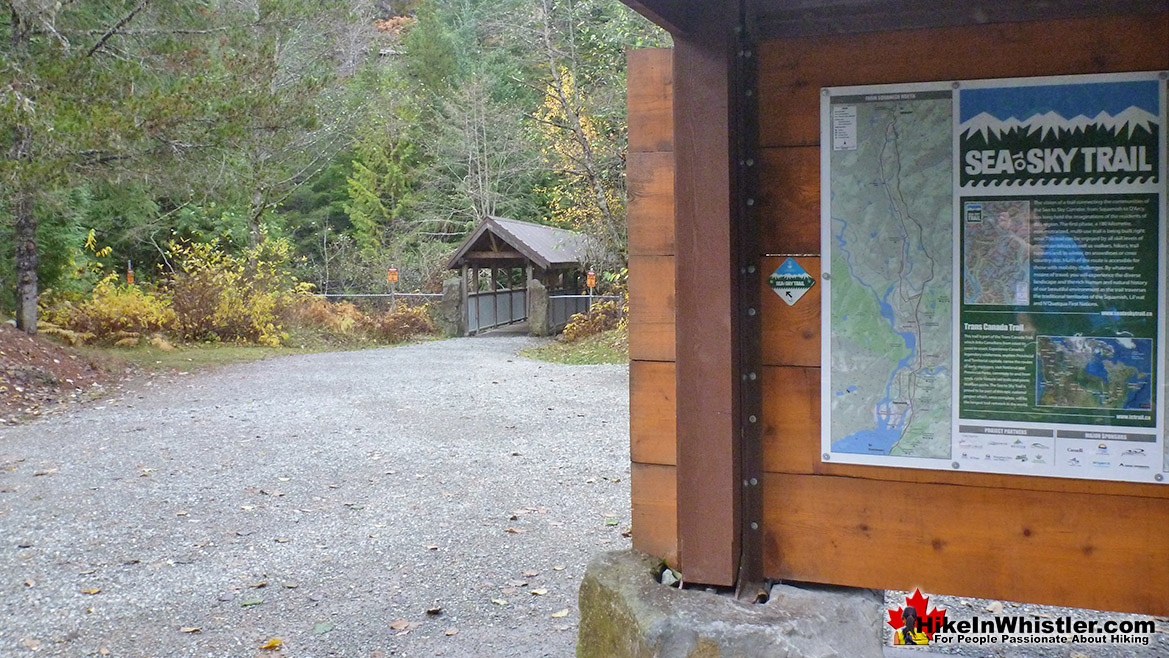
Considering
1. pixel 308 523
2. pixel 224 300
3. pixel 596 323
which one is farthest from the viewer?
pixel 596 323

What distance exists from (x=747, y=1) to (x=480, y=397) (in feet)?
27.2

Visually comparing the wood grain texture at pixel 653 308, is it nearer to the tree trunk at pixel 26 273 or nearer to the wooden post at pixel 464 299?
the tree trunk at pixel 26 273

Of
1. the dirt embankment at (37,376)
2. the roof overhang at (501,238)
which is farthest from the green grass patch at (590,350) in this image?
the dirt embankment at (37,376)

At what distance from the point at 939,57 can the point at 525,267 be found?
20660mm

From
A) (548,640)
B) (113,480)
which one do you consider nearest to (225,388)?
(113,480)

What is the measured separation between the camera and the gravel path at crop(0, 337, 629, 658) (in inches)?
151

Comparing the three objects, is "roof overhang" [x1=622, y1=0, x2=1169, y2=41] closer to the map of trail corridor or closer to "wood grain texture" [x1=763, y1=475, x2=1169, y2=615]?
the map of trail corridor

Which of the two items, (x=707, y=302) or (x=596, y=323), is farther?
(x=596, y=323)

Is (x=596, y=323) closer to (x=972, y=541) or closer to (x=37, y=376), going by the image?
(x=37, y=376)

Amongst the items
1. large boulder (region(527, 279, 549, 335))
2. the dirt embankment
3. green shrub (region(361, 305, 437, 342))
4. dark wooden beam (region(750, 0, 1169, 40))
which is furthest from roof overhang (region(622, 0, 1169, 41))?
large boulder (region(527, 279, 549, 335))

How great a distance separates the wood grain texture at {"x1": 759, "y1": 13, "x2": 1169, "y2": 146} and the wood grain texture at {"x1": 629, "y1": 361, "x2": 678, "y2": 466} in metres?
0.66

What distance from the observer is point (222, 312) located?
54.6ft

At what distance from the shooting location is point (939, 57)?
226cm

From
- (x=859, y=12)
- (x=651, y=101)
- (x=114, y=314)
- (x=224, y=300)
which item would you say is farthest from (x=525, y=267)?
(x=859, y=12)
